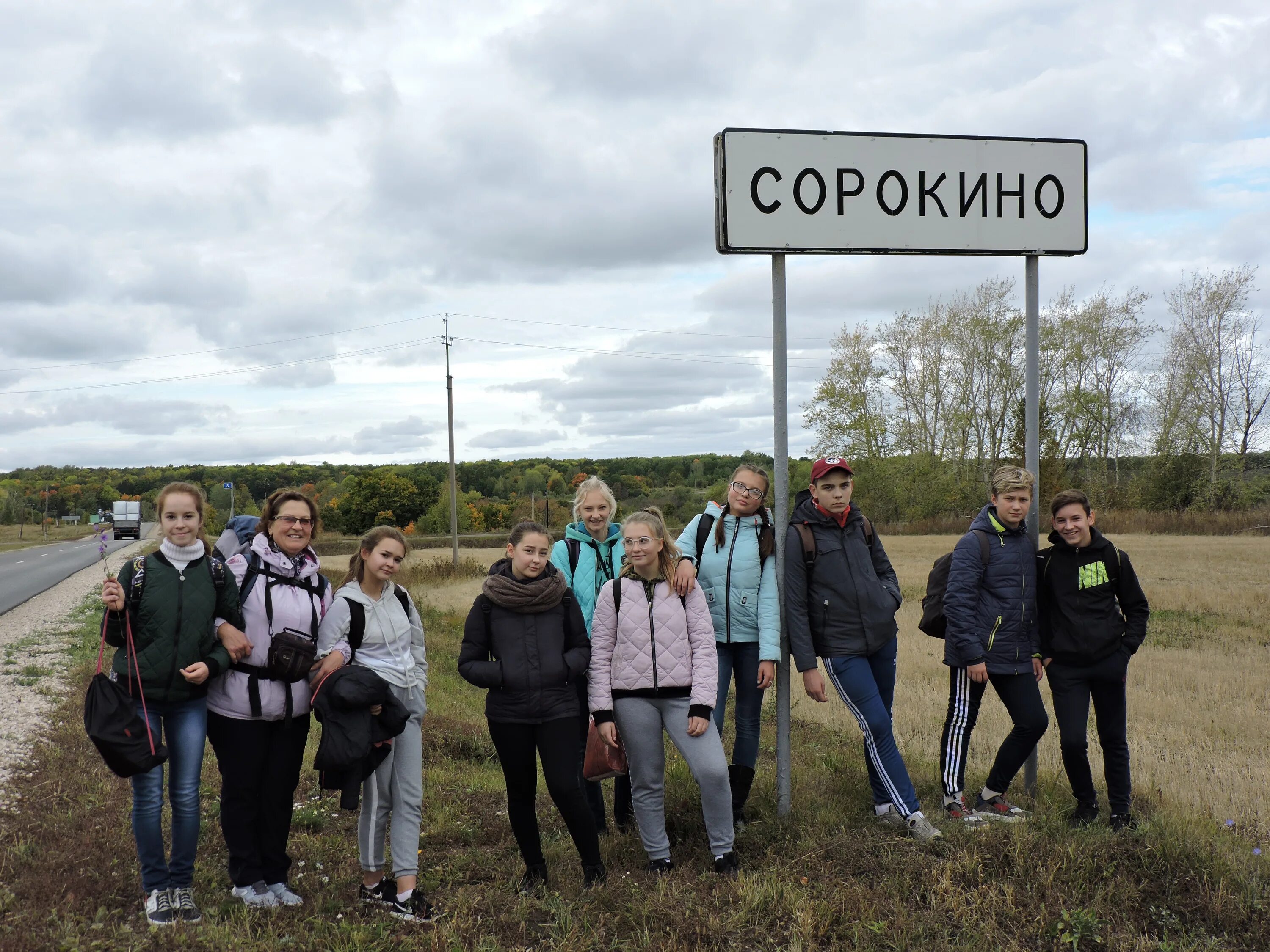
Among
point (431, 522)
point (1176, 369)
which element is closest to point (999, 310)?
point (1176, 369)

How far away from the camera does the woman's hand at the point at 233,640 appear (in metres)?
3.83

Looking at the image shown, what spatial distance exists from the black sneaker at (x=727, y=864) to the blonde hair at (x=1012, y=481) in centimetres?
215

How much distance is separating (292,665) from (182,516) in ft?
2.61

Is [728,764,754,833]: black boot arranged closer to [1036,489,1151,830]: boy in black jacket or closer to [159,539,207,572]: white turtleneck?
[1036,489,1151,830]: boy in black jacket

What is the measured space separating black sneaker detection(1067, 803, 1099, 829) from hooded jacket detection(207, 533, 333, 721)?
3650 millimetres

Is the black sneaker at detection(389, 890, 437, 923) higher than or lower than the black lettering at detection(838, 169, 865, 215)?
lower

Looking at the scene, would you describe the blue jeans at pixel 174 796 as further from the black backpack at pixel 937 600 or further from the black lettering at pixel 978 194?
the black lettering at pixel 978 194

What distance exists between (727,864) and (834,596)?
4.33 feet

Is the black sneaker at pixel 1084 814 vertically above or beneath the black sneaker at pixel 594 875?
above

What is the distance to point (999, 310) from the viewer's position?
46750 millimetres

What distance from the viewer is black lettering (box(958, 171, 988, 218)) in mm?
4645

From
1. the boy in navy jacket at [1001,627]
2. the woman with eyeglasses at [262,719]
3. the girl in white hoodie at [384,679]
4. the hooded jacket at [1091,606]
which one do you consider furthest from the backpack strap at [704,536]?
the woman with eyeglasses at [262,719]

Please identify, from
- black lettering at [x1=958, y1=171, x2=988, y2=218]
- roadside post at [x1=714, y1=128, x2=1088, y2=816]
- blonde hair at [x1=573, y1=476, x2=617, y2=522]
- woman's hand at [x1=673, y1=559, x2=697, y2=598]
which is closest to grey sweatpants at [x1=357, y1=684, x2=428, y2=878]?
woman's hand at [x1=673, y1=559, x2=697, y2=598]

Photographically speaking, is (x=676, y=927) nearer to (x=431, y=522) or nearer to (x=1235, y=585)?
(x=1235, y=585)
